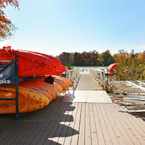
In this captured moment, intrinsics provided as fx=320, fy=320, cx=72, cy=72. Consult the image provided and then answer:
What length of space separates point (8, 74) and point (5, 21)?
4.63m

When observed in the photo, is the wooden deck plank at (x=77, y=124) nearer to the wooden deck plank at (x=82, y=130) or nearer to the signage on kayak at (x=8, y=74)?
the wooden deck plank at (x=82, y=130)

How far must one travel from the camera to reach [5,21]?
11.9m

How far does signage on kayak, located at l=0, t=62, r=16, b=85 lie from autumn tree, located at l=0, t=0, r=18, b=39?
385 cm

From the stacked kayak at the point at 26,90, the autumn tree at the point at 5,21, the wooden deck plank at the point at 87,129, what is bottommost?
the wooden deck plank at the point at 87,129

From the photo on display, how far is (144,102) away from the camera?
944cm

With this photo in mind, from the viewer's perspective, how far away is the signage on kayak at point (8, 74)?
25.4 ft

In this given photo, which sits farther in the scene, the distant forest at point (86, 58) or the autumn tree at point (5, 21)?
the distant forest at point (86, 58)

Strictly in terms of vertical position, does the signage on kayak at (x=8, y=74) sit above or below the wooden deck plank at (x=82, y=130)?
above

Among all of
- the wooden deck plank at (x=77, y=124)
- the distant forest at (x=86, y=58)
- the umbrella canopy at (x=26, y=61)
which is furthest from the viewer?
the distant forest at (x=86, y=58)

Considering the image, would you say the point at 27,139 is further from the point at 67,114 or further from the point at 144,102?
the point at 144,102

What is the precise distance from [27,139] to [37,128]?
2.97ft

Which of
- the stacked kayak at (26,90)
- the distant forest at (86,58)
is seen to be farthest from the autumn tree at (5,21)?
the distant forest at (86,58)

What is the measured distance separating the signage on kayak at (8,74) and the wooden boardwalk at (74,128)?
914 millimetres

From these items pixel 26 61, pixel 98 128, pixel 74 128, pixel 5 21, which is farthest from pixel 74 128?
pixel 5 21
